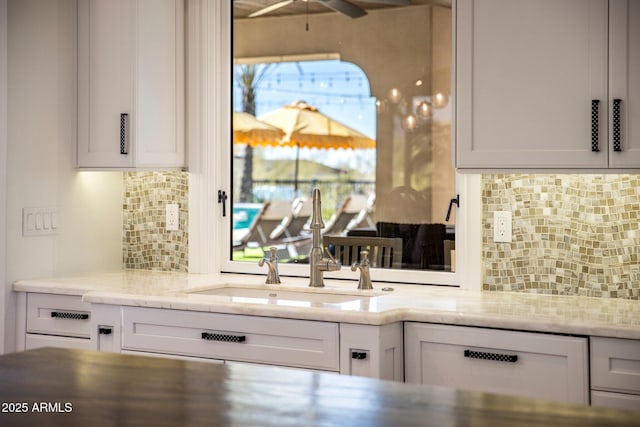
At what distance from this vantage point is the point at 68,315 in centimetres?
345

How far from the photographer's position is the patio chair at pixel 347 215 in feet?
12.2

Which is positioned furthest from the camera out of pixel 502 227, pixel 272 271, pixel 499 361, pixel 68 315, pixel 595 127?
pixel 272 271

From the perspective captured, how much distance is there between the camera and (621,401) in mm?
2520

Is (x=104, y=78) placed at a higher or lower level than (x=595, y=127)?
higher

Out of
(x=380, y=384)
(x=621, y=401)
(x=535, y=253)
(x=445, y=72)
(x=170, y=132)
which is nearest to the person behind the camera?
(x=380, y=384)

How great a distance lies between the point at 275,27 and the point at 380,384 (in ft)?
8.63

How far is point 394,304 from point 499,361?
1.37 feet

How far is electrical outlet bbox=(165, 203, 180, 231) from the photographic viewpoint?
13.3ft

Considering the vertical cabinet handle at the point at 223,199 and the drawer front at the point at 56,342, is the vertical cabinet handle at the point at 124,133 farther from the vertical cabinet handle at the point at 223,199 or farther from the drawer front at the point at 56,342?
the drawer front at the point at 56,342

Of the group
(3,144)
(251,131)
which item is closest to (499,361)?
(251,131)

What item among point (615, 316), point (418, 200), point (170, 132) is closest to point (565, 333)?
point (615, 316)

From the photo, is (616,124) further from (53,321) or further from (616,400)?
(53,321)

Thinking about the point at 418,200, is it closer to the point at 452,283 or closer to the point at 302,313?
the point at 452,283

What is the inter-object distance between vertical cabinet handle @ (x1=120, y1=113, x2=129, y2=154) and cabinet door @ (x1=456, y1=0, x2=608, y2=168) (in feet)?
4.70
